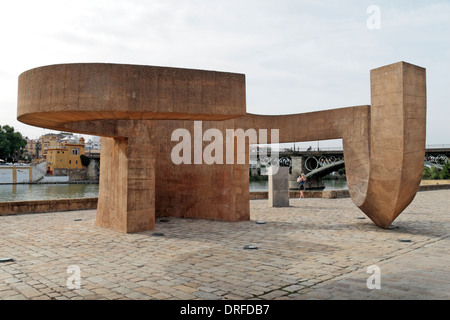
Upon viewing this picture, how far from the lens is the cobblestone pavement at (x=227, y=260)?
499 cm

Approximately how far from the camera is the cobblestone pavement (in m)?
4.99

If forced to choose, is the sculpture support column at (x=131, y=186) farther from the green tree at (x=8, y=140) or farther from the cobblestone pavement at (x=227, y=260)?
the green tree at (x=8, y=140)

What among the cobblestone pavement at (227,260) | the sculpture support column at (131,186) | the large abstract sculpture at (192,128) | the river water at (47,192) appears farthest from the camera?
the river water at (47,192)

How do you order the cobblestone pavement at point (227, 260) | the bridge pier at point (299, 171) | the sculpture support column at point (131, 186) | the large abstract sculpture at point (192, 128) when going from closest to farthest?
the cobblestone pavement at point (227, 260), the large abstract sculpture at point (192, 128), the sculpture support column at point (131, 186), the bridge pier at point (299, 171)

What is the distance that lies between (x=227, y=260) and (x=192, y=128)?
6665 mm

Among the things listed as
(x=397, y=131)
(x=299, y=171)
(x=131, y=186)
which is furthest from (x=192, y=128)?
(x=299, y=171)

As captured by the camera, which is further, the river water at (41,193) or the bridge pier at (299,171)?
the bridge pier at (299,171)

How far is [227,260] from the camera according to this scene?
681cm

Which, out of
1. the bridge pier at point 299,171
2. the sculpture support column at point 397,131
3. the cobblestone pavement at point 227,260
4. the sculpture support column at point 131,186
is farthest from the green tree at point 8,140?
the sculpture support column at point 397,131

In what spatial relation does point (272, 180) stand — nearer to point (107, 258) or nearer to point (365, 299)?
point (107, 258)

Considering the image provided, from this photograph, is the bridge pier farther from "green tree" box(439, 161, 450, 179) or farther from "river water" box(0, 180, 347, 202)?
"green tree" box(439, 161, 450, 179)

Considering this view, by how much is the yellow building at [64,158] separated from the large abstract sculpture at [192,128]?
223 ft

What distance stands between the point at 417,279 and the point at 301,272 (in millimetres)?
1679

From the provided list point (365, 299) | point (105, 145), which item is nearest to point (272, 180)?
point (105, 145)
